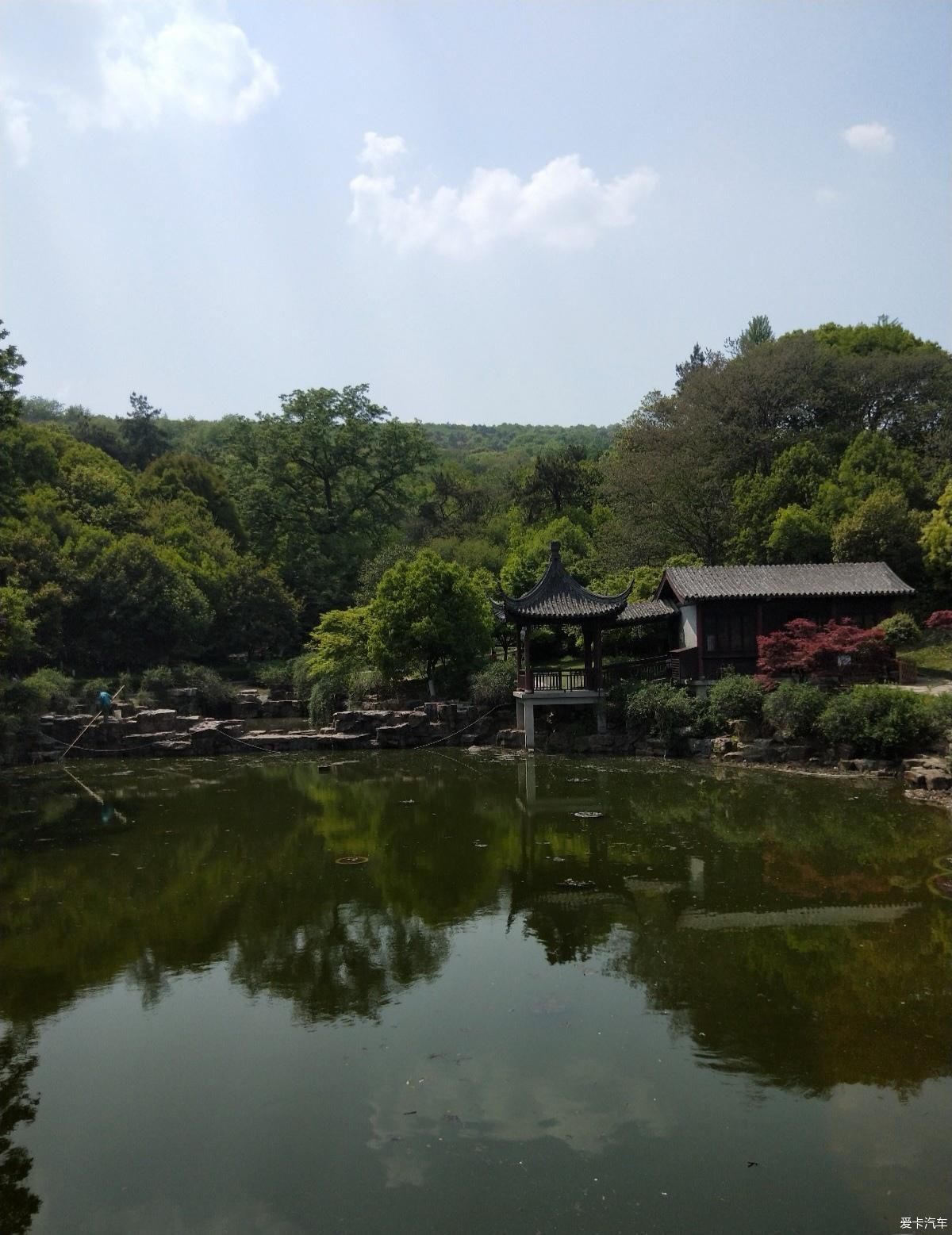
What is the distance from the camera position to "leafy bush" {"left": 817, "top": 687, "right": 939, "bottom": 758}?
55.2ft

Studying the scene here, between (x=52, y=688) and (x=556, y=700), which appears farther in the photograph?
(x=52, y=688)

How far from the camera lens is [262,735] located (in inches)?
964

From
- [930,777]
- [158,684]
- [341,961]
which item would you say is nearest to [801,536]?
[930,777]

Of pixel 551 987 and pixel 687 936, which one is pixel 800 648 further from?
pixel 551 987

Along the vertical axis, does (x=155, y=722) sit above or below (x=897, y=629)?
below

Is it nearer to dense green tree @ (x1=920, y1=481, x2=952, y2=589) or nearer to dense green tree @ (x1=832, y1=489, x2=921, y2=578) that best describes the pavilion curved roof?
dense green tree @ (x1=832, y1=489, x2=921, y2=578)

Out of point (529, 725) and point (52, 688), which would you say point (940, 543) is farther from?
point (52, 688)

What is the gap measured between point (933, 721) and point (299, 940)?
40.3 ft

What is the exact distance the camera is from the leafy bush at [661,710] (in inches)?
799

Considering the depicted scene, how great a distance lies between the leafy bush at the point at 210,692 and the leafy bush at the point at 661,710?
14.3 metres

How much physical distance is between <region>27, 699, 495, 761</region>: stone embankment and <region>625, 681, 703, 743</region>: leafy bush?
416 centimetres

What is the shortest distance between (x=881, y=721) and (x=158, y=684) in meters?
21.9

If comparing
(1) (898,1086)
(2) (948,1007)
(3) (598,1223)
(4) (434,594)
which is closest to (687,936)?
(2) (948,1007)

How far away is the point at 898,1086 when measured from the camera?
6207 millimetres
